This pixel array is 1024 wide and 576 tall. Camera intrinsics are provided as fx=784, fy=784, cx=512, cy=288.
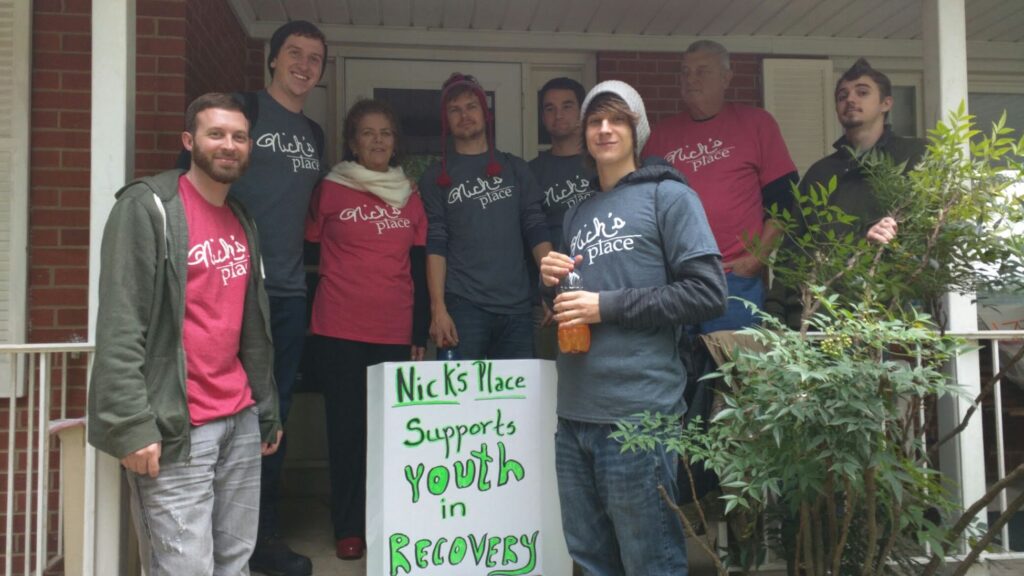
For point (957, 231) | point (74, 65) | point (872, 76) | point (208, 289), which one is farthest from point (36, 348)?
point (872, 76)

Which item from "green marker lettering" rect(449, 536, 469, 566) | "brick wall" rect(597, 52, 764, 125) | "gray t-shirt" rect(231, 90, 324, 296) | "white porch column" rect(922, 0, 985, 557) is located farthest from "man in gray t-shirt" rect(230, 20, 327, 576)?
"white porch column" rect(922, 0, 985, 557)

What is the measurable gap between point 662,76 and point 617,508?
322cm

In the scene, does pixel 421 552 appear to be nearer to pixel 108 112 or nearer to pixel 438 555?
pixel 438 555

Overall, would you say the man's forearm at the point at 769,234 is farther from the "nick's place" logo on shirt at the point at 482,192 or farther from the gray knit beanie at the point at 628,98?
the "nick's place" logo on shirt at the point at 482,192

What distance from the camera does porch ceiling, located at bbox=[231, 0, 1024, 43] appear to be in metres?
4.19

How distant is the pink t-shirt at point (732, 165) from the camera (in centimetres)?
327

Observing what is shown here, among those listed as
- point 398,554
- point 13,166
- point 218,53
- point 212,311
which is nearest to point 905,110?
point 218,53

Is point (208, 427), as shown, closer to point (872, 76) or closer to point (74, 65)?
point (74, 65)

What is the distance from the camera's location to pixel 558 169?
356 centimetres

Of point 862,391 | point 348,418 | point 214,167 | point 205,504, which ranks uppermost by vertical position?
point 214,167

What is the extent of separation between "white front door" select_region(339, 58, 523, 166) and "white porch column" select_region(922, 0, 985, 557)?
238 cm

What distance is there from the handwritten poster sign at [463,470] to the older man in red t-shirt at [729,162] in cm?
100

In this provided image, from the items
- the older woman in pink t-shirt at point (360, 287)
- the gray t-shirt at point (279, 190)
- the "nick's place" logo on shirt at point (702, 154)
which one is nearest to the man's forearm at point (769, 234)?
the "nick's place" logo on shirt at point (702, 154)

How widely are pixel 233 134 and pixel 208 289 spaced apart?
49cm
